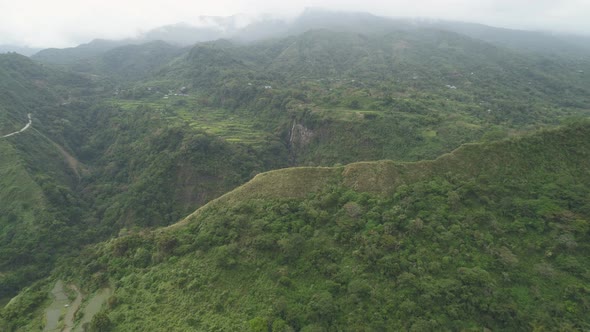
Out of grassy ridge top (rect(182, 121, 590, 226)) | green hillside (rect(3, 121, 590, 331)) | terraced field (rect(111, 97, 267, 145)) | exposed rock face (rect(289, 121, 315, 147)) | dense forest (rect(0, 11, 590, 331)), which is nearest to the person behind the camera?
green hillside (rect(3, 121, 590, 331))

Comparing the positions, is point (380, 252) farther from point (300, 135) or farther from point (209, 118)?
point (209, 118)

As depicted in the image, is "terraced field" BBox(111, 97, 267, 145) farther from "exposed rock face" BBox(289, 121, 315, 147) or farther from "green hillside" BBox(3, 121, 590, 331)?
"green hillside" BBox(3, 121, 590, 331)

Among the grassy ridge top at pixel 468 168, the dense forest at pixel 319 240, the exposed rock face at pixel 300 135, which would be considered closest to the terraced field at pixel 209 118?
the exposed rock face at pixel 300 135

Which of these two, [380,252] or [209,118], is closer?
[380,252]

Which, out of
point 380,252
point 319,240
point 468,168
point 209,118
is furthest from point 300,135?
point 380,252

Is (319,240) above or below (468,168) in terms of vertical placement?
below

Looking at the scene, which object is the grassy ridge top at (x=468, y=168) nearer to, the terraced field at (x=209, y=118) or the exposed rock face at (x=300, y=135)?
the terraced field at (x=209, y=118)

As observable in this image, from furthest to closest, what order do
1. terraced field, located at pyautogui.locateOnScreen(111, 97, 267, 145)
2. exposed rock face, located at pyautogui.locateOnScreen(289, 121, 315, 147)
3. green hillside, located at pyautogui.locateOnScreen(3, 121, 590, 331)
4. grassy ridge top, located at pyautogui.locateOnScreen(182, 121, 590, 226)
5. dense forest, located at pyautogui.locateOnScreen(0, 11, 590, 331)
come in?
terraced field, located at pyautogui.locateOnScreen(111, 97, 267, 145) → exposed rock face, located at pyautogui.locateOnScreen(289, 121, 315, 147) → grassy ridge top, located at pyautogui.locateOnScreen(182, 121, 590, 226) → dense forest, located at pyautogui.locateOnScreen(0, 11, 590, 331) → green hillside, located at pyautogui.locateOnScreen(3, 121, 590, 331)

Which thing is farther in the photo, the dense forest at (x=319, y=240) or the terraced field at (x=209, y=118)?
the terraced field at (x=209, y=118)

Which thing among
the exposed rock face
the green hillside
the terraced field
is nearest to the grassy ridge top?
the green hillside

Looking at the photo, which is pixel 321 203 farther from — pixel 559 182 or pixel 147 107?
pixel 147 107

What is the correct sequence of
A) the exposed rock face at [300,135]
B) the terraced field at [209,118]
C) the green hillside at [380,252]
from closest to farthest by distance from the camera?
the green hillside at [380,252] < the exposed rock face at [300,135] < the terraced field at [209,118]
